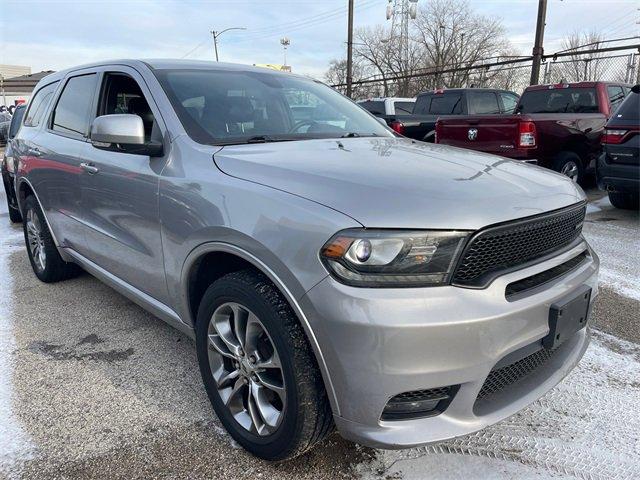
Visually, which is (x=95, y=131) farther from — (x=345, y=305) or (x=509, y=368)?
(x=509, y=368)

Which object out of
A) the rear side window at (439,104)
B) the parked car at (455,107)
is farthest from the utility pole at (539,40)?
the rear side window at (439,104)

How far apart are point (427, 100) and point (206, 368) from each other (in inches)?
435

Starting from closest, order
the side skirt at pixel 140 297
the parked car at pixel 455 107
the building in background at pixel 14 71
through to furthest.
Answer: the side skirt at pixel 140 297 < the parked car at pixel 455 107 < the building in background at pixel 14 71

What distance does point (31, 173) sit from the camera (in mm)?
4484

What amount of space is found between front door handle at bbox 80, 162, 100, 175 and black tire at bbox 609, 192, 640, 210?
22.4ft

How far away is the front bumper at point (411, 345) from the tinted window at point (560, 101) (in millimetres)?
7978

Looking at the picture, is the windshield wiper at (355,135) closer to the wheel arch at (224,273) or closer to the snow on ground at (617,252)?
the wheel arch at (224,273)

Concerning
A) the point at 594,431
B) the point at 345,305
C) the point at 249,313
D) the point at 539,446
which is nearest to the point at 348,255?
the point at 345,305

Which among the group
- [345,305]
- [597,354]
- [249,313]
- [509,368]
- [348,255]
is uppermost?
[348,255]

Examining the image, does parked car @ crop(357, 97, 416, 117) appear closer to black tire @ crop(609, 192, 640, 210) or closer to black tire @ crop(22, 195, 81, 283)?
black tire @ crop(609, 192, 640, 210)

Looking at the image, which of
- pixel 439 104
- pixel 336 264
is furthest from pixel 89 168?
pixel 439 104

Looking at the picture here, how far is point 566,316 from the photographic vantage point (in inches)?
82.4

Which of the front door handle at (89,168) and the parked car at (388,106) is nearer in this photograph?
the front door handle at (89,168)

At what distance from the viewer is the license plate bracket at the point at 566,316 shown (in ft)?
6.68
